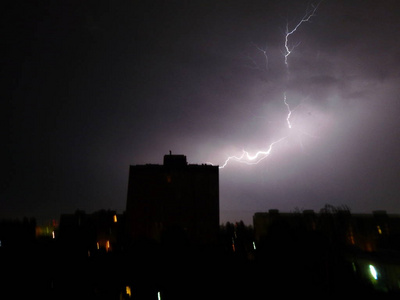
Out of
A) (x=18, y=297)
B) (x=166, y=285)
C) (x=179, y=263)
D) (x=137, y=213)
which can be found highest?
(x=137, y=213)

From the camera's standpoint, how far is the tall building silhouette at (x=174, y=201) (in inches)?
1313

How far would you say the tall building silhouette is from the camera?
33.3 meters

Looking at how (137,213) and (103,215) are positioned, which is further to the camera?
(103,215)

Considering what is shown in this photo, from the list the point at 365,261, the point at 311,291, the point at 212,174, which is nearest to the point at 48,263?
the point at 212,174

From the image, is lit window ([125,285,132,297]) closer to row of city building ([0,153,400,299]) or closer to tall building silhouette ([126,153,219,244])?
row of city building ([0,153,400,299])

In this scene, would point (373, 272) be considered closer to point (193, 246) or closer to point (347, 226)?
point (347, 226)

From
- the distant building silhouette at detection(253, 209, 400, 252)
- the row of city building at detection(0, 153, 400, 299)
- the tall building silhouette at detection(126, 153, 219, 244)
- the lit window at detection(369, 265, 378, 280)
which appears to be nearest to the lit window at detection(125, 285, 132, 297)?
the row of city building at detection(0, 153, 400, 299)

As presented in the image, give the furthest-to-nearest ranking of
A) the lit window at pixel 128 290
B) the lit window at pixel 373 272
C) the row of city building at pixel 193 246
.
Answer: the lit window at pixel 128 290, the lit window at pixel 373 272, the row of city building at pixel 193 246

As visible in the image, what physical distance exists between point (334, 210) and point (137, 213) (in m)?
25.3

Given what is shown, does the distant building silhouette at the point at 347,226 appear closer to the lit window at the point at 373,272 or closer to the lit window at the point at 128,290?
the lit window at the point at 373,272

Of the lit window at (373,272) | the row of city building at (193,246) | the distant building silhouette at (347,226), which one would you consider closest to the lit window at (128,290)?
the row of city building at (193,246)

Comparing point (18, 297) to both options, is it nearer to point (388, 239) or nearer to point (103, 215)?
point (103, 215)

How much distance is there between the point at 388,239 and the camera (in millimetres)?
34875

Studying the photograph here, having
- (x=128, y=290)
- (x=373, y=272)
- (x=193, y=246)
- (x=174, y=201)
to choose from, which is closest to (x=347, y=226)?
(x=373, y=272)
